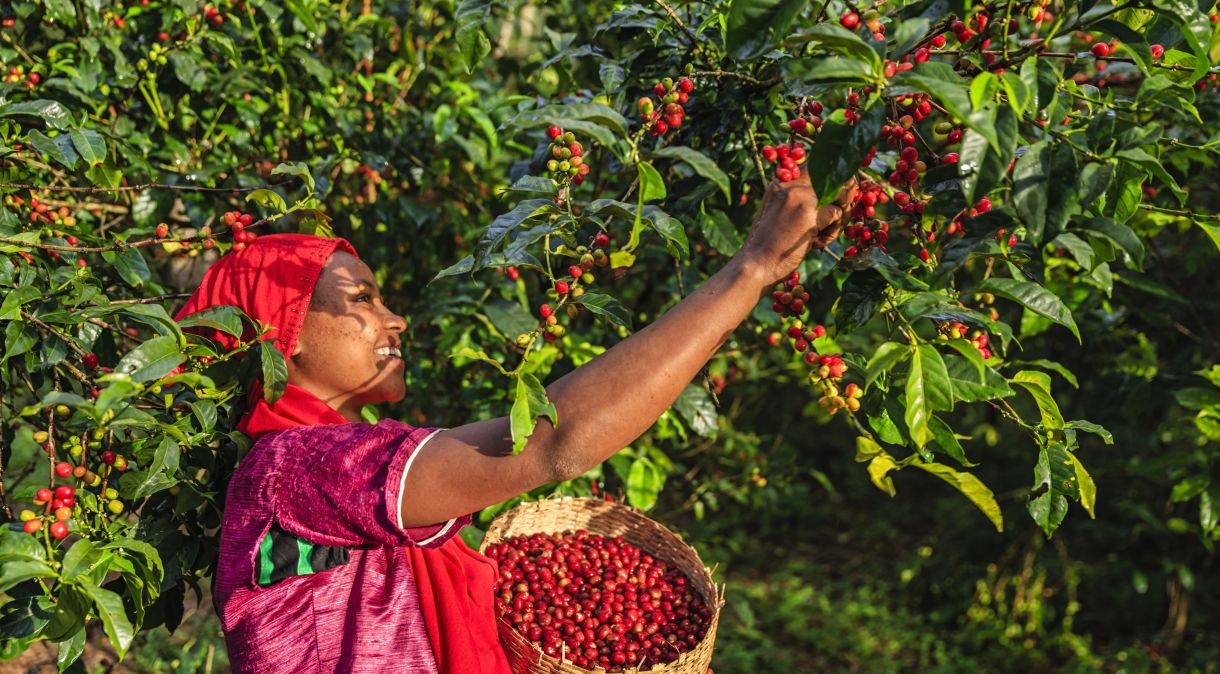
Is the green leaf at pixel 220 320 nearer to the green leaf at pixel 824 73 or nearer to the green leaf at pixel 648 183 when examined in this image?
the green leaf at pixel 648 183

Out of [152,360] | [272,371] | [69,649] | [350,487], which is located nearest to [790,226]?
[350,487]

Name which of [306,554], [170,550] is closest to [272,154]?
[170,550]

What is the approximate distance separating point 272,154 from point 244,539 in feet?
5.43

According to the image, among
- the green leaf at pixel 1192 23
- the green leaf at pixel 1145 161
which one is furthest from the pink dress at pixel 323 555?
the green leaf at pixel 1192 23

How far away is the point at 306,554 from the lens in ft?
5.45

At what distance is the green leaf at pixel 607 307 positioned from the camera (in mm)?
1656

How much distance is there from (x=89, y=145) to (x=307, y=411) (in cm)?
75

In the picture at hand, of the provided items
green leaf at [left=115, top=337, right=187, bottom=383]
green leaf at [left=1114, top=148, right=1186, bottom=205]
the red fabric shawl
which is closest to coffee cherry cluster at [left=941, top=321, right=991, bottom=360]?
green leaf at [left=1114, top=148, right=1186, bottom=205]

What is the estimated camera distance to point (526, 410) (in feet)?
4.63

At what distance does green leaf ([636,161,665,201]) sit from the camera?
5.13 feet

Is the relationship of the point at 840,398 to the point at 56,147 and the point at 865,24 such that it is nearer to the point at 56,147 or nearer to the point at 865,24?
the point at 865,24

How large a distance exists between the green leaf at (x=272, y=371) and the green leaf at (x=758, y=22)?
964mm

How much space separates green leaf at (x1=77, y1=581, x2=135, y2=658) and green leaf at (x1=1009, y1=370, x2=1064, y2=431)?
1456 mm

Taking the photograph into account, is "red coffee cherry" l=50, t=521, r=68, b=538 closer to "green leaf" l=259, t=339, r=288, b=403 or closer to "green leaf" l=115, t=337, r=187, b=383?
"green leaf" l=115, t=337, r=187, b=383
